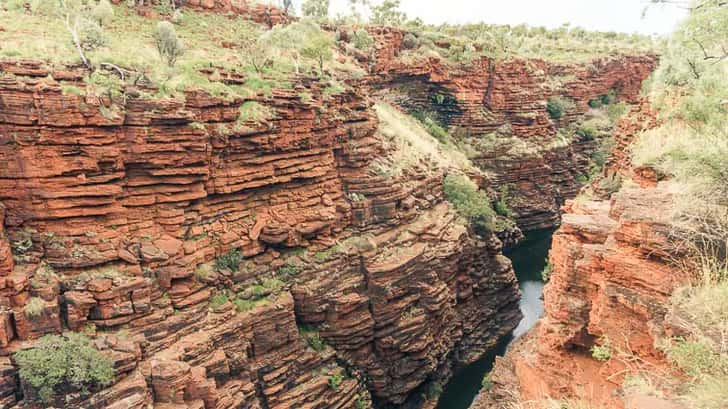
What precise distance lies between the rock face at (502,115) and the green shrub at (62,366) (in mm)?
27604

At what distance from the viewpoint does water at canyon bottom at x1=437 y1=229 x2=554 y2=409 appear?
67.3 ft

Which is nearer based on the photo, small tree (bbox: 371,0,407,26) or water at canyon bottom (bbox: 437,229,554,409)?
water at canyon bottom (bbox: 437,229,554,409)

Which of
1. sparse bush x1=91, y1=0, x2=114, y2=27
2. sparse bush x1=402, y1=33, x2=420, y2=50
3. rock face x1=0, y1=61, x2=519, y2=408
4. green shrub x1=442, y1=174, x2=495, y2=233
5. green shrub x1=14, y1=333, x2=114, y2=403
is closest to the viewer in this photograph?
green shrub x1=14, y1=333, x2=114, y2=403

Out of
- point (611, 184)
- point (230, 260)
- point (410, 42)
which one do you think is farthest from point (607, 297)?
point (410, 42)

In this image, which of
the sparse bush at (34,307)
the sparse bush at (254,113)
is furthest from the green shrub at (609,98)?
the sparse bush at (34,307)

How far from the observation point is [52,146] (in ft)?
37.9

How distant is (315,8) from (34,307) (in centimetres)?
3109

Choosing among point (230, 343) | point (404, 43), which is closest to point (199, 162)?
point (230, 343)

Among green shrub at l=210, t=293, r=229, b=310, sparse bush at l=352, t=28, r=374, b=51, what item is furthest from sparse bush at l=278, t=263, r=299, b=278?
sparse bush at l=352, t=28, r=374, b=51

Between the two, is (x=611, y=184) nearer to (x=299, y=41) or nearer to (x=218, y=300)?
(x=218, y=300)

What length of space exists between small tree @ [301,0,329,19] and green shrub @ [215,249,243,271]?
1004 inches

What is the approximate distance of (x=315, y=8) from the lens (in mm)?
35156

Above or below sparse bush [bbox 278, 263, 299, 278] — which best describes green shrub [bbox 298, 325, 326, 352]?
below

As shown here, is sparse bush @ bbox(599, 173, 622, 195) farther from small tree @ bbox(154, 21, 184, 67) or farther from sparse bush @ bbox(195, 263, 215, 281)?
small tree @ bbox(154, 21, 184, 67)
